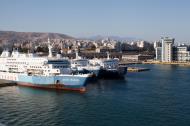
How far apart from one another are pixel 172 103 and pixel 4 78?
10.8m

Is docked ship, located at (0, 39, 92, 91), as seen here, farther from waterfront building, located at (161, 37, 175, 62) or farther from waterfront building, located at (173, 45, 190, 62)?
waterfront building, located at (173, 45, 190, 62)

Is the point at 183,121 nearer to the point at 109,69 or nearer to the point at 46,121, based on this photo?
the point at 46,121

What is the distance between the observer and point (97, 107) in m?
13.0

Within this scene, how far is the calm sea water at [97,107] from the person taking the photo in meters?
10.9

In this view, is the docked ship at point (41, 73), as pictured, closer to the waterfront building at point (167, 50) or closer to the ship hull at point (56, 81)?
the ship hull at point (56, 81)

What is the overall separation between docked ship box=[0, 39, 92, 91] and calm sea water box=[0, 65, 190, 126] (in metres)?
0.69

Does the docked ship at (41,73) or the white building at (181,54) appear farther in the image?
the white building at (181,54)

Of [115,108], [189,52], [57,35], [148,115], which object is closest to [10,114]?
[115,108]

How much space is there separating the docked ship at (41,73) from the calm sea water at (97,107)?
69cm

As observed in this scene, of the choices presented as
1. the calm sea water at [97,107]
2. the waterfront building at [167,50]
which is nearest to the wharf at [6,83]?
the calm sea water at [97,107]

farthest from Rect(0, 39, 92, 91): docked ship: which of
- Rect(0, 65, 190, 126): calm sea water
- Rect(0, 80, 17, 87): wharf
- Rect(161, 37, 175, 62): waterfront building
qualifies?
Rect(161, 37, 175, 62): waterfront building

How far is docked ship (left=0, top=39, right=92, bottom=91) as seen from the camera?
55.8 ft

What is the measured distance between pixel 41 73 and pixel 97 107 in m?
6.72

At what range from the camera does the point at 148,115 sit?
37.9 ft
